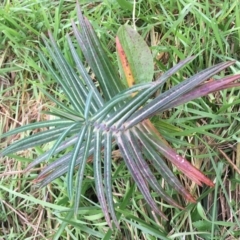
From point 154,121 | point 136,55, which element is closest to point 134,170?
point 154,121

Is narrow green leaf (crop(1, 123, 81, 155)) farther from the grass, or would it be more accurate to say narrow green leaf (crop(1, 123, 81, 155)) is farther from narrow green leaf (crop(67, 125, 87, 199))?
the grass

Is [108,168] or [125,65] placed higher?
[125,65]

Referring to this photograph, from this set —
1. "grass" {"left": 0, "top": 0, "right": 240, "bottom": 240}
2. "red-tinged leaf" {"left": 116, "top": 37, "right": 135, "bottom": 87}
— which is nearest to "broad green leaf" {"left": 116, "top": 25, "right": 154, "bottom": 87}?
"red-tinged leaf" {"left": 116, "top": 37, "right": 135, "bottom": 87}

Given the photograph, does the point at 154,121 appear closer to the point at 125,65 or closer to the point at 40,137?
the point at 125,65

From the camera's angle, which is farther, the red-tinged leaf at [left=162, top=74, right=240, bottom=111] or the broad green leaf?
the broad green leaf

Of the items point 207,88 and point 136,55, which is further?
point 136,55
